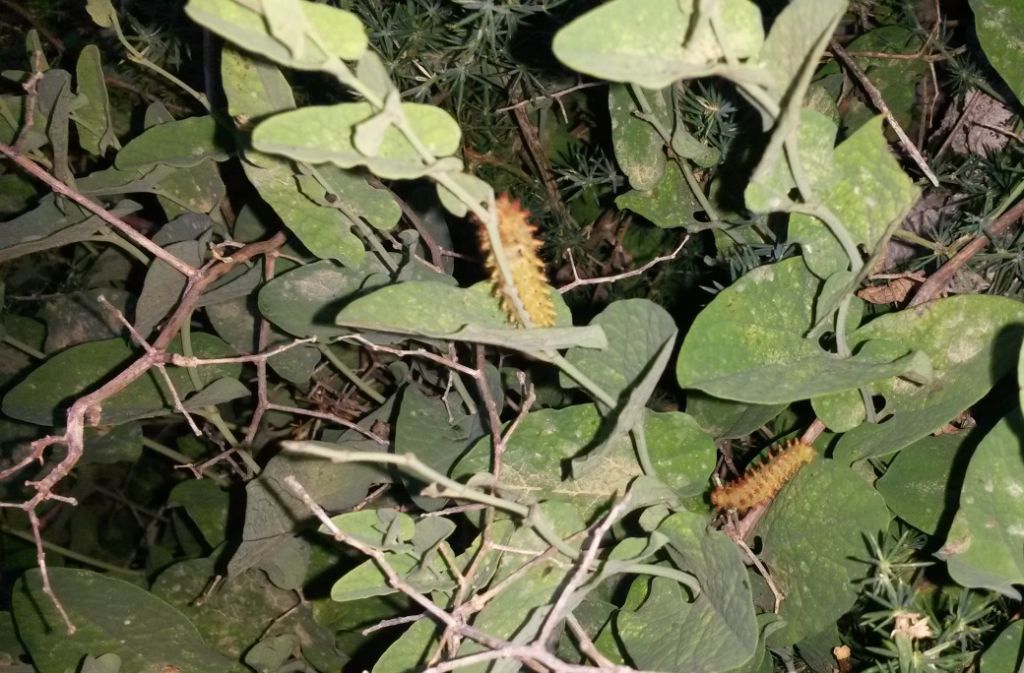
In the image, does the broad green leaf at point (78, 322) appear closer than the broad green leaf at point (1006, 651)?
No

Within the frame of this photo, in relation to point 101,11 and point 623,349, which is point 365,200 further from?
point 101,11

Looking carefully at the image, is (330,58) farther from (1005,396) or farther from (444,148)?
(1005,396)

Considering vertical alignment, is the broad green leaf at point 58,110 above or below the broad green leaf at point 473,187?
below

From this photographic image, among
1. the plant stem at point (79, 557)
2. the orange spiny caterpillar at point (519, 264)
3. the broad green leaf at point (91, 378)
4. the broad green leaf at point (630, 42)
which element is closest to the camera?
the broad green leaf at point (630, 42)

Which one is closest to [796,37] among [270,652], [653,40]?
[653,40]

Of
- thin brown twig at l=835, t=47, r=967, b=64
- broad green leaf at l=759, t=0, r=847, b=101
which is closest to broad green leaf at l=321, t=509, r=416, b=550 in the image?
broad green leaf at l=759, t=0, r=847, b=101

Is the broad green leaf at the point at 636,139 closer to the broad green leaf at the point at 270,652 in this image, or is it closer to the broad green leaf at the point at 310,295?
the broad green leaf at the point at 310,295

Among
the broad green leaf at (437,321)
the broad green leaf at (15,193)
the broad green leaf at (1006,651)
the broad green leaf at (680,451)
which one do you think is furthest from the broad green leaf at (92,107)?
the broad green leaf at (1006,651)
